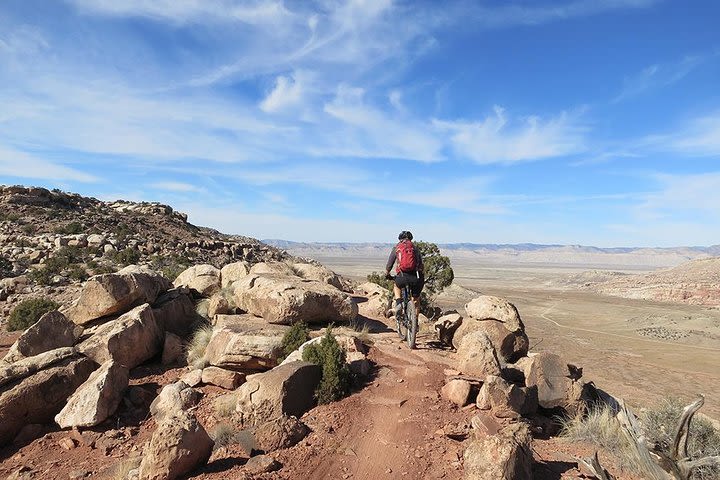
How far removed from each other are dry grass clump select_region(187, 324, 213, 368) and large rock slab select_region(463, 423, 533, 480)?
6.67 metres

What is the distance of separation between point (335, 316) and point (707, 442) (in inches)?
320

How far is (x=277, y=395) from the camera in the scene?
25.2 feet

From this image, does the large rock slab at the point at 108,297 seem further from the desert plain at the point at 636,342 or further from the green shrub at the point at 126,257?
the green shrub at the point at 126,257

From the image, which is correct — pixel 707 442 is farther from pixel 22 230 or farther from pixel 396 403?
pixel 22 230

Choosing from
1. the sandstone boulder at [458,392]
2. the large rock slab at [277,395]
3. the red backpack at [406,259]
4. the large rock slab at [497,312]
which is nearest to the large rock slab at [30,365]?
the large rock slab at [277,395]

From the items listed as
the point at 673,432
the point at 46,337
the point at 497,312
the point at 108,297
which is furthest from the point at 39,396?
the point at 673,432

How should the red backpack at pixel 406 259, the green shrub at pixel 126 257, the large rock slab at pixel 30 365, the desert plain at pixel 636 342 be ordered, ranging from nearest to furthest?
the large rock slab at pixel 30 365, the red backpack at pixel 406 259, the desert plain at pixel 636 342, the green shrub at pixel 126 257

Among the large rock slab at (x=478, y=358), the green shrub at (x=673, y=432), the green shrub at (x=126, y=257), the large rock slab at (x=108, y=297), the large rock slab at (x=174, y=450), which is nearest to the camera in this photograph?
the large rock slab at (x=174, y=450)

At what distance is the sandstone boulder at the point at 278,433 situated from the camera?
6848mm

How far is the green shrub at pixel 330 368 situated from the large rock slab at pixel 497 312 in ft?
15.6

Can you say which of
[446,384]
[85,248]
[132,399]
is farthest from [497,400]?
[85,248]

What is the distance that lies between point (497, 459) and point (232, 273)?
35.4 ft

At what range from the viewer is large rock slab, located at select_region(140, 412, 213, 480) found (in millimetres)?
5953

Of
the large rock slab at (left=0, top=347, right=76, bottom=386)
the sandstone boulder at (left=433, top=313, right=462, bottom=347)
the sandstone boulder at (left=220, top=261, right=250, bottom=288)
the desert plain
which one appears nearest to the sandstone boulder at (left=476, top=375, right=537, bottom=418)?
the sandstone boulder at (left=433, top=313, right=462, bottom=347)
